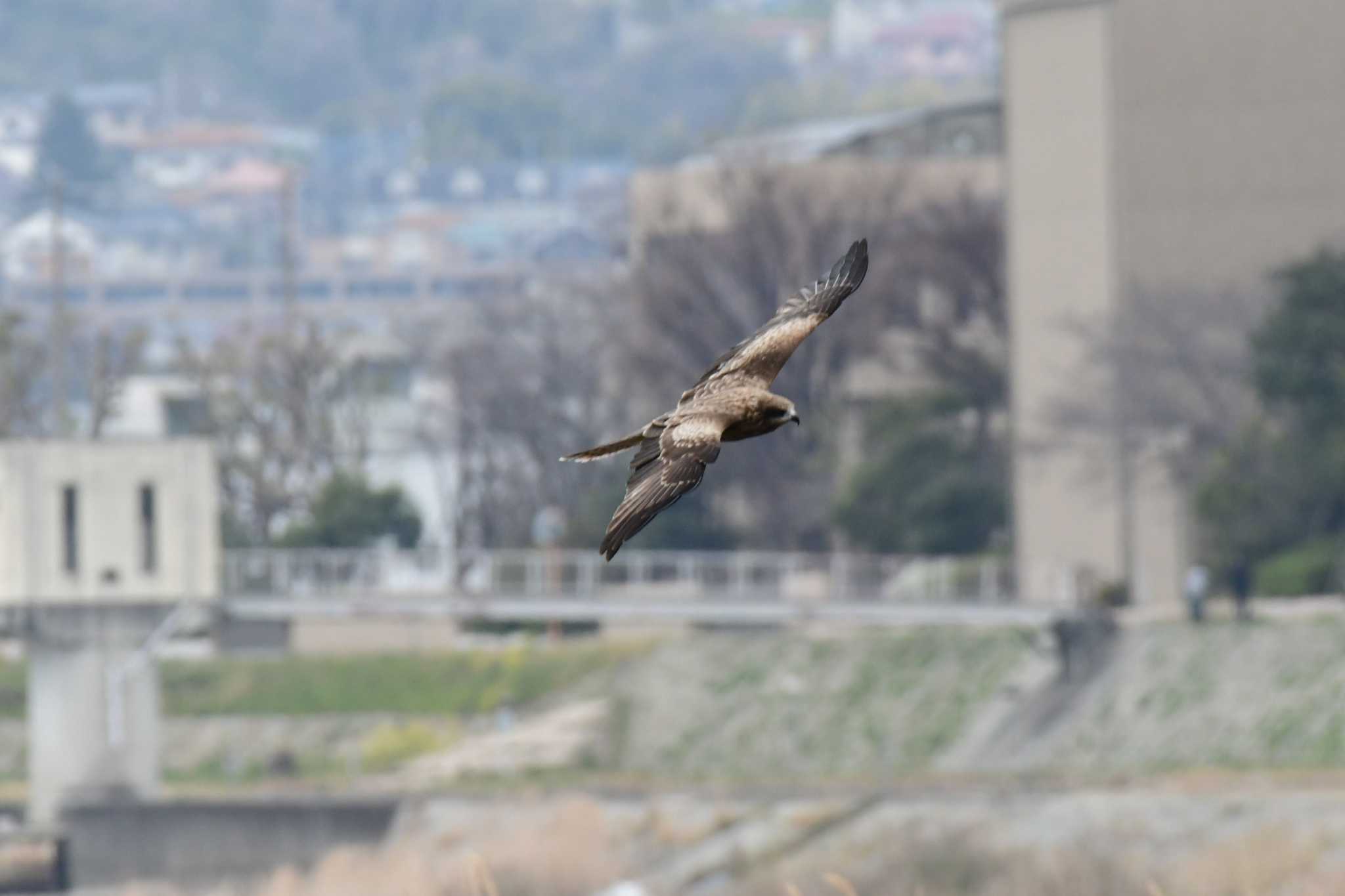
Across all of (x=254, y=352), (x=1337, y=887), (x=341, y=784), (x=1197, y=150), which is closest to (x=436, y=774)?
(x=341, y=784)

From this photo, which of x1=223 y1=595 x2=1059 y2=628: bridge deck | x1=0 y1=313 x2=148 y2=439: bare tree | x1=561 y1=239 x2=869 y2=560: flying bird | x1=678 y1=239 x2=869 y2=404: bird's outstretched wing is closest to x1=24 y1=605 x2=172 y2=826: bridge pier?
x1=223 y1=595 x2=1059 y2=628: bridge deck

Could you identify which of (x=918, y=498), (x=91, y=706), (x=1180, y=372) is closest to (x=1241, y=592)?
(x=1180, y=372)

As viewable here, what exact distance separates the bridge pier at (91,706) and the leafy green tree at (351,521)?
2121 centimetres

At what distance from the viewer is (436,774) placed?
64938 mm

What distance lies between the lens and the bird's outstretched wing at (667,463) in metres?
18.1

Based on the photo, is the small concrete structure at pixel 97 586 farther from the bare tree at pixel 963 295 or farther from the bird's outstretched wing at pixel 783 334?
the bird's outstretched wing at pixel 783 334

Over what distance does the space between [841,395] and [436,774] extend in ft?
82.2

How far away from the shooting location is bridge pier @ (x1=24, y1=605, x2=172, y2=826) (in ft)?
204

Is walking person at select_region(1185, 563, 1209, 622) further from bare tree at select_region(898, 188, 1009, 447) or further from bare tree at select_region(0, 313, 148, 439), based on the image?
bare tree at select_region(0, 313, 148, 439)

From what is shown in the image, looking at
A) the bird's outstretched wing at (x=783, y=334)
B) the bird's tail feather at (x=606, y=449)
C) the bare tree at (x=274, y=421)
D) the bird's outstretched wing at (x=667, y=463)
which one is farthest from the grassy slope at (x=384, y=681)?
the bird's outstretched wing at (x=667, y=463)

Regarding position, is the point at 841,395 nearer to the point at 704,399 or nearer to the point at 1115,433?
the point at 1115,433

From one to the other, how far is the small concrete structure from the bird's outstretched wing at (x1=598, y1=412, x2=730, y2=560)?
44594 millimetres

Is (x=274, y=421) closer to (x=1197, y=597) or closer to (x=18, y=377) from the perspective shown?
(x=18, y=377)

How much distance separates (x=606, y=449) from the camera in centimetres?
1970
